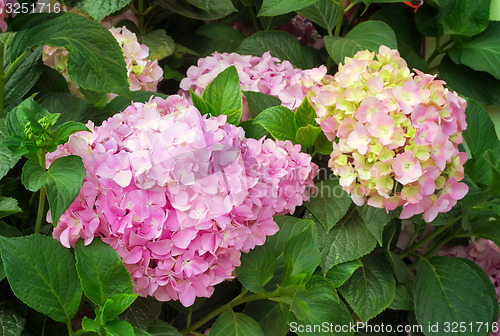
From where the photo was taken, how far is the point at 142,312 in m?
0.72

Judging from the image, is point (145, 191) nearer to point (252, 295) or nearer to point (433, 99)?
point (252, 295)

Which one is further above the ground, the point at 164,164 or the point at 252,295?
the point at 164,164

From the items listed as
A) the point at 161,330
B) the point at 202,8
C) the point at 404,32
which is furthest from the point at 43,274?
the point at 404,32

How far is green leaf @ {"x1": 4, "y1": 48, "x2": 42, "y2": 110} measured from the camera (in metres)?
0.83

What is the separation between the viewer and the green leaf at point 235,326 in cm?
72

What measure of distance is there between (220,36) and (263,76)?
24cm

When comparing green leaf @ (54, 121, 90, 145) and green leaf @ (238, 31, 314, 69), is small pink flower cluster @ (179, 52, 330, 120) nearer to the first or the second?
green leaf @ (238, 31, 314, 69)

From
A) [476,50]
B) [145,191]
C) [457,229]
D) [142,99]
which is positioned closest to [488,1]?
[476,50]

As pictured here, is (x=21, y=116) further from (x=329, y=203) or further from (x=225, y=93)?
(x=329, y=203)

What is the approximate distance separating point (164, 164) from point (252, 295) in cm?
24

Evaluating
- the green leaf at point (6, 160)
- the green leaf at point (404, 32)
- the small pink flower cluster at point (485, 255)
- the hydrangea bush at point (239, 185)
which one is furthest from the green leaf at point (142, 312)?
the green leaf at point (404, 32)

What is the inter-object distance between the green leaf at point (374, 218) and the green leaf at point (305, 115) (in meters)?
0.15

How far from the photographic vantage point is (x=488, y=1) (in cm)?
104

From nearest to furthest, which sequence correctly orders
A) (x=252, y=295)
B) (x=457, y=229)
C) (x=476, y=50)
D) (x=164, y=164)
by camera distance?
1. (x=164, y=164)
2. (x=252, y=295)
3. (x=457, y=229)
4. (x=476, y=50)
